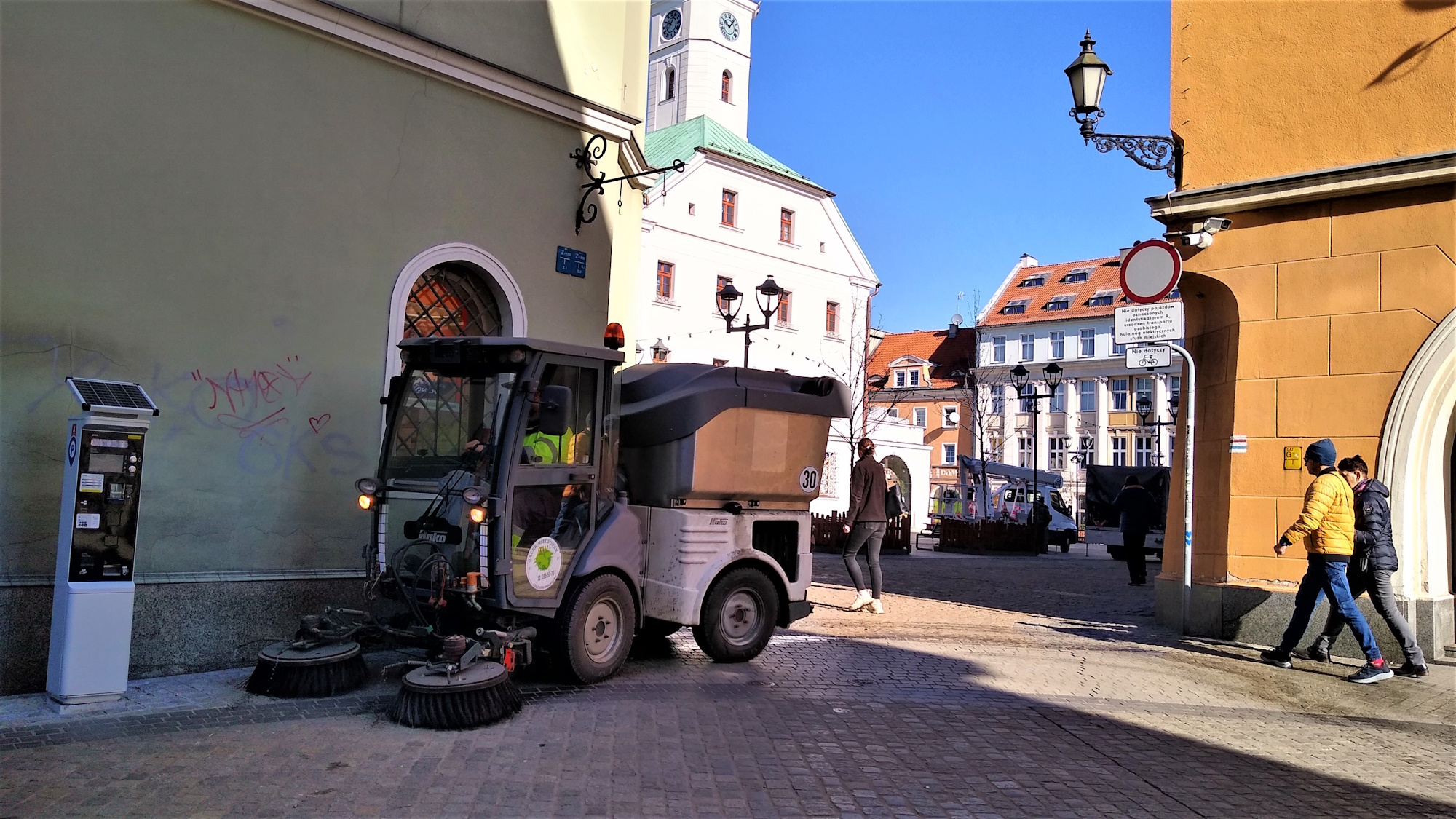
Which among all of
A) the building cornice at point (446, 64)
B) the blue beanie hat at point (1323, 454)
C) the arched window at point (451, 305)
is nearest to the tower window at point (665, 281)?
the building cornice at point (446, 64)

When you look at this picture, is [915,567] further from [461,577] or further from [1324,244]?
[461,577]

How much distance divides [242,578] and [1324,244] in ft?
31.3

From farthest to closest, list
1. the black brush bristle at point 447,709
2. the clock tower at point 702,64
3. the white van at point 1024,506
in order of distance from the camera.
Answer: the clock tower at point 702,64 < the white van at point 1024,506 < the black brush bristle at point 447,709

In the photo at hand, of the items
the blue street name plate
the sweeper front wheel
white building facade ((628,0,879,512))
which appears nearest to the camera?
the sweeper front wheel

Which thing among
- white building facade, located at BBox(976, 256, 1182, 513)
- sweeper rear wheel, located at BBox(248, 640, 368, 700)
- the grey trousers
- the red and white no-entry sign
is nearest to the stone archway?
the grey trousers

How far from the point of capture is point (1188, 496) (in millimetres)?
10555

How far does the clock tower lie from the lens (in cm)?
5216

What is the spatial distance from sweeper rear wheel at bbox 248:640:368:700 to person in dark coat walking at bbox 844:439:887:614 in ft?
21.8

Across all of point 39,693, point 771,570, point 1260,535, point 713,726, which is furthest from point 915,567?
point 39,693

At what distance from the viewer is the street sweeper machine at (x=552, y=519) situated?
682 centimetres

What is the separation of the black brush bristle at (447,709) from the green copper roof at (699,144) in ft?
128

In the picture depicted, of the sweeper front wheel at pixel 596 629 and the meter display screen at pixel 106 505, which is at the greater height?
the meter display screen at pixel 106 505

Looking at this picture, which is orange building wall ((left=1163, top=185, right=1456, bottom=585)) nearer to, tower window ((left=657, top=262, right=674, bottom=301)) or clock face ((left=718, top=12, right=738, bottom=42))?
tower window ((left=657, top=262, right=674, bottom=301))

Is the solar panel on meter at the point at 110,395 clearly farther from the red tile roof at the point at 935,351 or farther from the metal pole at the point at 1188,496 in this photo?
the red tile roof at the point at 935,351
